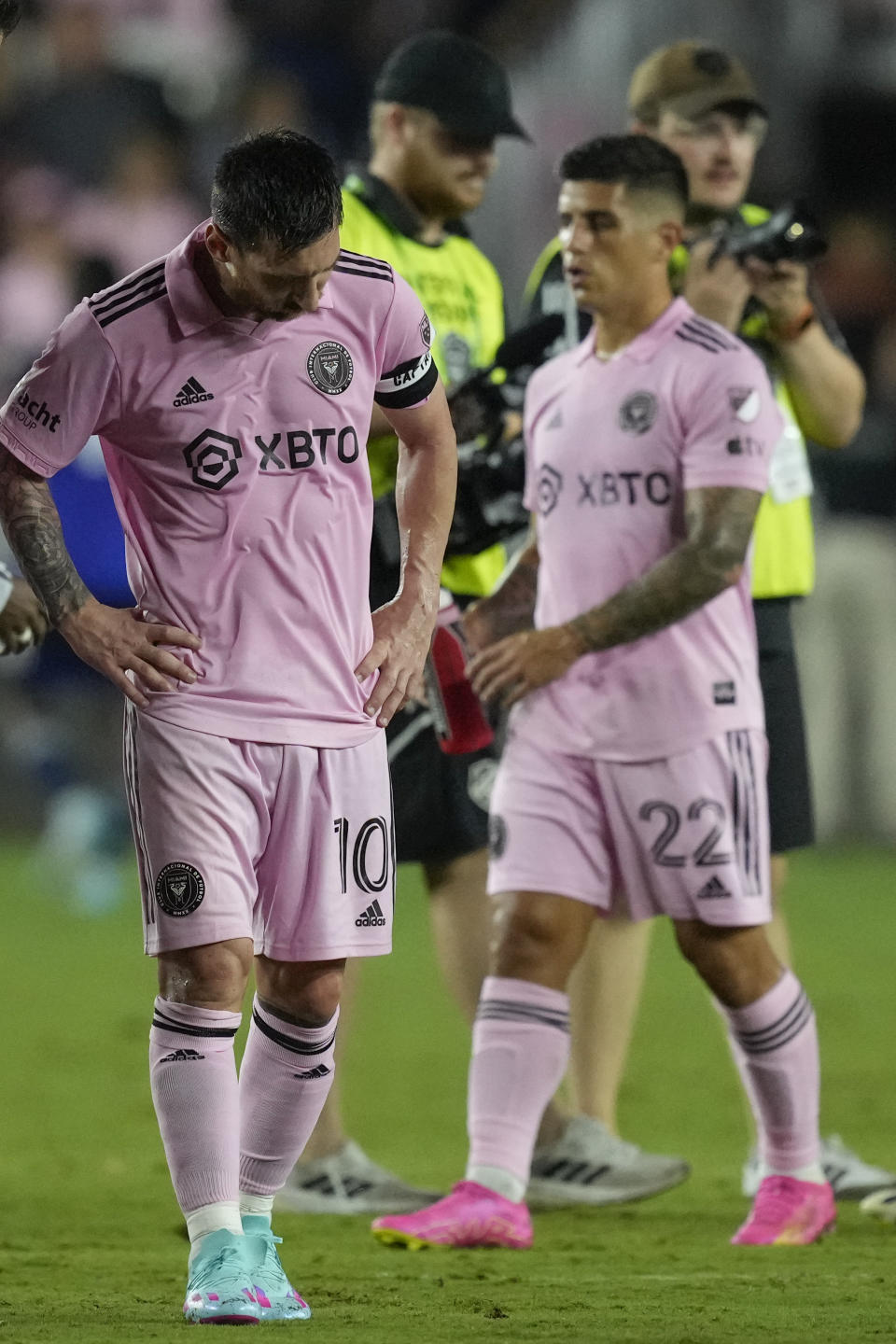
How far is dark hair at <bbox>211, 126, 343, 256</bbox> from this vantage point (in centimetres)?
373

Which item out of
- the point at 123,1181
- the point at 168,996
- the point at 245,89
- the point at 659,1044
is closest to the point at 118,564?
the point at 659,1044

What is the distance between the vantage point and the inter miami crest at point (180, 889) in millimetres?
3846

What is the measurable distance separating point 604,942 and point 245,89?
10.1 m

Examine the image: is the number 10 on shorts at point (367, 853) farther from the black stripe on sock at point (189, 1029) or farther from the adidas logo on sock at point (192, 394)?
the adidas logo on sock at point (192, 394)

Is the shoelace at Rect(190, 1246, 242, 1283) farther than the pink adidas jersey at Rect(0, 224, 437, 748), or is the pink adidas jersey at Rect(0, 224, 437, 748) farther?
the pink adidas jersey at Rect(0, 224, 437, 748)

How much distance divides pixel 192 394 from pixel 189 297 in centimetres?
16

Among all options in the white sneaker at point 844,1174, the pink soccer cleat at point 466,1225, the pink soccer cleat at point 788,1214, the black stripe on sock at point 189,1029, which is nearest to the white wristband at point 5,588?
the black stripe on sock at point 189,1029

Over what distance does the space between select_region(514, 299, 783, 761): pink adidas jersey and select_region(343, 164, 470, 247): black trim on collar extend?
3.06 ft

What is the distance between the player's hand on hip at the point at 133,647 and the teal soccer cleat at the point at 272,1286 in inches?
35.3

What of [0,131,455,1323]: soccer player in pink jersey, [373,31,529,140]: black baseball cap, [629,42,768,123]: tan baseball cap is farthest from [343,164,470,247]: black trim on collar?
[0,131,455,1323]: soccer player in pink jersey

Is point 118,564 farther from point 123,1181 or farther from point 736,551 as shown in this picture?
point 736,551

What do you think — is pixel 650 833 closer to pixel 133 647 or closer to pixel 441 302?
pixel 133 647

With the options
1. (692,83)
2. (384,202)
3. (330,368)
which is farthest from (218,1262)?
(692,83)

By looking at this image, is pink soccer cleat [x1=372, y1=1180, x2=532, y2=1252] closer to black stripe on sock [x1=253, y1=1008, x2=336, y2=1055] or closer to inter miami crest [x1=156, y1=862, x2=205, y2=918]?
black stripe on sock [x1=253, y1=1008, x2=336, y2=1055]
